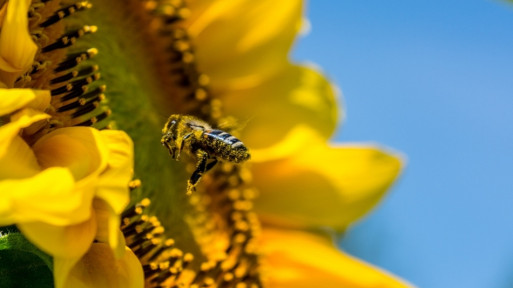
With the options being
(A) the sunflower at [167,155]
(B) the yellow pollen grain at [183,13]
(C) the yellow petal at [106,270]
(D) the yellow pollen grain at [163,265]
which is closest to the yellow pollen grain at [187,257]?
(A) the sunflower at [167,155]

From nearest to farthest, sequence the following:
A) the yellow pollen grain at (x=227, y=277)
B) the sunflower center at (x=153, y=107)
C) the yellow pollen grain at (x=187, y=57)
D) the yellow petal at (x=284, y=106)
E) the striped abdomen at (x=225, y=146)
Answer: the striped abdomen at (x=225, y=146) → the sunflower center at (x=153, y=107) → the yellow pollen grain at (x=227, y=277) → the yellow pollen grain at (x=187, y=57) → the yellow petal at (x=284, y=106)

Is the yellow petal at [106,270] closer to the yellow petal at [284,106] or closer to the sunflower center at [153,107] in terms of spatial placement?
the sunflower center at [153,107]

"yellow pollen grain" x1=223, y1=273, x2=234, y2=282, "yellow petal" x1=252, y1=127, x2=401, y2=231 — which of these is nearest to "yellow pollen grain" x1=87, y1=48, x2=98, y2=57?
"yellow pollen grain" x1=223, y1=273, x2=234, y2=282

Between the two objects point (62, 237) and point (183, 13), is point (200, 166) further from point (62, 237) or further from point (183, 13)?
point (183, 13)

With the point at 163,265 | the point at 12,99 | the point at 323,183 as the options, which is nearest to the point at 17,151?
the point at 12,99

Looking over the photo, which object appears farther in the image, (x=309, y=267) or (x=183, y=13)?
(x=309, y=267)

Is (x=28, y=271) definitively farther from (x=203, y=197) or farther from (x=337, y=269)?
(x=337, y=269)

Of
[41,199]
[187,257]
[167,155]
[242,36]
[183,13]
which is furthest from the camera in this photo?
[242,36]
